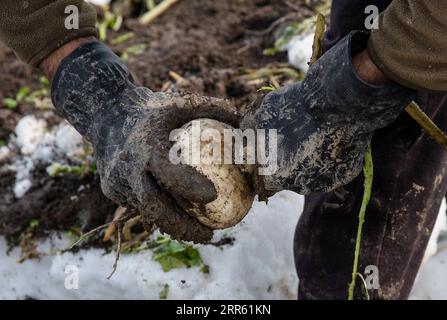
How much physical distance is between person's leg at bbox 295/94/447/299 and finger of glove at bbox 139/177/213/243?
52 cm

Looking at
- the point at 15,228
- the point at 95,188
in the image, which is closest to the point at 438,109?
the point at 95,188

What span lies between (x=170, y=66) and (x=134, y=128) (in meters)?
1.48

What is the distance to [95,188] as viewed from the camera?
8.13 ft

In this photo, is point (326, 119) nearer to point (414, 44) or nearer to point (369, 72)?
point (369, 72)

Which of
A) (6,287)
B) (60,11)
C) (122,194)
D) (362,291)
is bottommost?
(6,287)

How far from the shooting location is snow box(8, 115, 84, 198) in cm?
264

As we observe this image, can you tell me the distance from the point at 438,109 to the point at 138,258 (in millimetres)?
1203

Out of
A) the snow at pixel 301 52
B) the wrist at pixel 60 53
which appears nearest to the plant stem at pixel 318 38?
the wrist at pixel 60 53

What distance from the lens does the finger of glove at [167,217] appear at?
146 centimetres

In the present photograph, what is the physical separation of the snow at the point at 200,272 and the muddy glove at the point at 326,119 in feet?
2.40

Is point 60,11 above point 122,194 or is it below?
above

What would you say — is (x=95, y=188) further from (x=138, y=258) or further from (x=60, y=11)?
(x=60, y=11)

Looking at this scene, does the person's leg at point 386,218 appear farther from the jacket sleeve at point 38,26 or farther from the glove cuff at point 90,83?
the jacket sleeve at point 38,26
